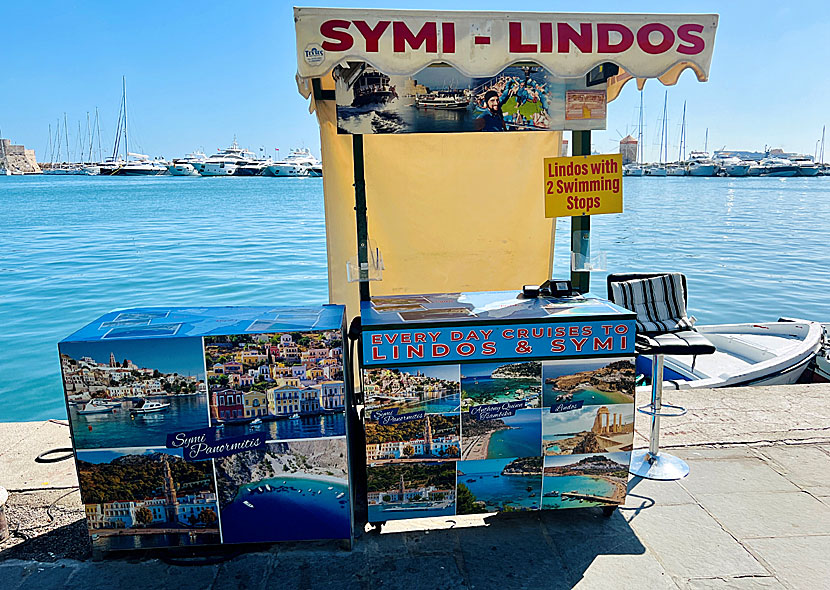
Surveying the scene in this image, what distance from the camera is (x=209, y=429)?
324 cm

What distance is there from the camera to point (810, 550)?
3.38m

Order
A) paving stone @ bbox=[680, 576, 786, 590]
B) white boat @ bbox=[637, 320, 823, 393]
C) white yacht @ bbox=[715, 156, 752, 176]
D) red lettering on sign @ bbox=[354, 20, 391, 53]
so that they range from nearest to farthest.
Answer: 1. paving stone @ bbox=[680, 576, 786, 590]
2. red lettering on sign @ bbox=[354, 20, 391, 53]
3. white boat @ bbox=[637, 320, 823, 393]
4. white yacht @ bbox=[715, 156, 752, 176]

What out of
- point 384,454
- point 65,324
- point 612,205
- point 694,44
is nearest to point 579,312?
point 612,205

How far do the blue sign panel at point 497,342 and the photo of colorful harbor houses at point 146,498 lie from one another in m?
1.13

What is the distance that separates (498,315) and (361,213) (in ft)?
4.15

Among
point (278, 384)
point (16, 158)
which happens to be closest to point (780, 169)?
point (278, 384)

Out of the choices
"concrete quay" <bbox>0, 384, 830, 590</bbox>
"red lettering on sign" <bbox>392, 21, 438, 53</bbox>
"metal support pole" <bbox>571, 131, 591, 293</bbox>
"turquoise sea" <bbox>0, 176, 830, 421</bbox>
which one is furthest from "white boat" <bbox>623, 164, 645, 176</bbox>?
"red lettering on sign" <bbox>392, 21, 438, 53</bbox>

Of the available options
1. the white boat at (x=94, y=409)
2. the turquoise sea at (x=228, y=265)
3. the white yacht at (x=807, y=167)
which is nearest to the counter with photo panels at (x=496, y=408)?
the white boat at (x=94, y=409)

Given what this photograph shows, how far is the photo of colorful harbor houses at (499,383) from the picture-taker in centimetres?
337

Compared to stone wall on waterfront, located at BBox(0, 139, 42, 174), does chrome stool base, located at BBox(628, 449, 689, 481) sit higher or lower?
lower

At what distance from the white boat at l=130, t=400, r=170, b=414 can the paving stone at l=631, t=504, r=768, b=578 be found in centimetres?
271

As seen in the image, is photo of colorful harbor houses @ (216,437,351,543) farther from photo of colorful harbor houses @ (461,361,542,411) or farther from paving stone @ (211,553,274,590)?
photo of colorful harbor houses @ (461,361,542,411)

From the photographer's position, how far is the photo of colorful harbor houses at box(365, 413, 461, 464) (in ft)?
11.2

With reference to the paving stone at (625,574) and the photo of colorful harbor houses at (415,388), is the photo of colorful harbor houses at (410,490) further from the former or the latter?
the paving stone at (625,574)
